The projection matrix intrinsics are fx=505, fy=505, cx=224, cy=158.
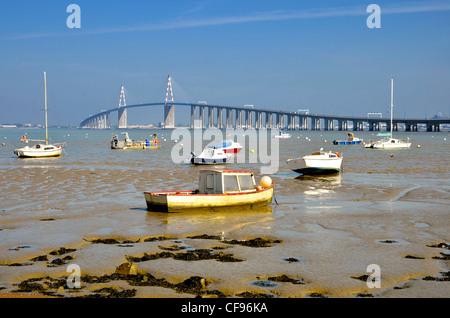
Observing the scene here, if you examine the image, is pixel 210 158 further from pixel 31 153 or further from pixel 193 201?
pixel 193 201

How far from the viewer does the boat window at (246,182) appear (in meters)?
23.4

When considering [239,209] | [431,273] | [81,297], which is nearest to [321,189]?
[239,209]

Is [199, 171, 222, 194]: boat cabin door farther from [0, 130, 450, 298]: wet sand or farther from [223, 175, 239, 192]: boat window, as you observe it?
[0, 130, 450, 298]: wet sand

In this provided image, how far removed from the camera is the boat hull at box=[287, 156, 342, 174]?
39438mm

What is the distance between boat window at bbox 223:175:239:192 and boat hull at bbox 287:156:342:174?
17027 millimetres

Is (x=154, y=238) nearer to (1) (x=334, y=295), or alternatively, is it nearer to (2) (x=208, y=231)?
(2) (x=208, y=231)

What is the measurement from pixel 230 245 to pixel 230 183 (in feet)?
22.7

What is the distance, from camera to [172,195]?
2194cm

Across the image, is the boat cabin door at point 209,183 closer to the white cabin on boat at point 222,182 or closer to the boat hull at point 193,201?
the white cabin on boat at point 222,182

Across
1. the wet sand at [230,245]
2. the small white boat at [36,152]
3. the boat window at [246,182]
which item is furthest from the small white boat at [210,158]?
the boat window at [246,182]

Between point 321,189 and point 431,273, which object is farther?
point 321,189

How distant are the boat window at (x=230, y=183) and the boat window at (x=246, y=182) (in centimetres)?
32

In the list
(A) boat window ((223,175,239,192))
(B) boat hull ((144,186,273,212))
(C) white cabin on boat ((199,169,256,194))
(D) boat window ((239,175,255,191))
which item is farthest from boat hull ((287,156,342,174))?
(B) boat hull ((144,186,273,212))

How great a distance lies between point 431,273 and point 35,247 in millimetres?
11684
